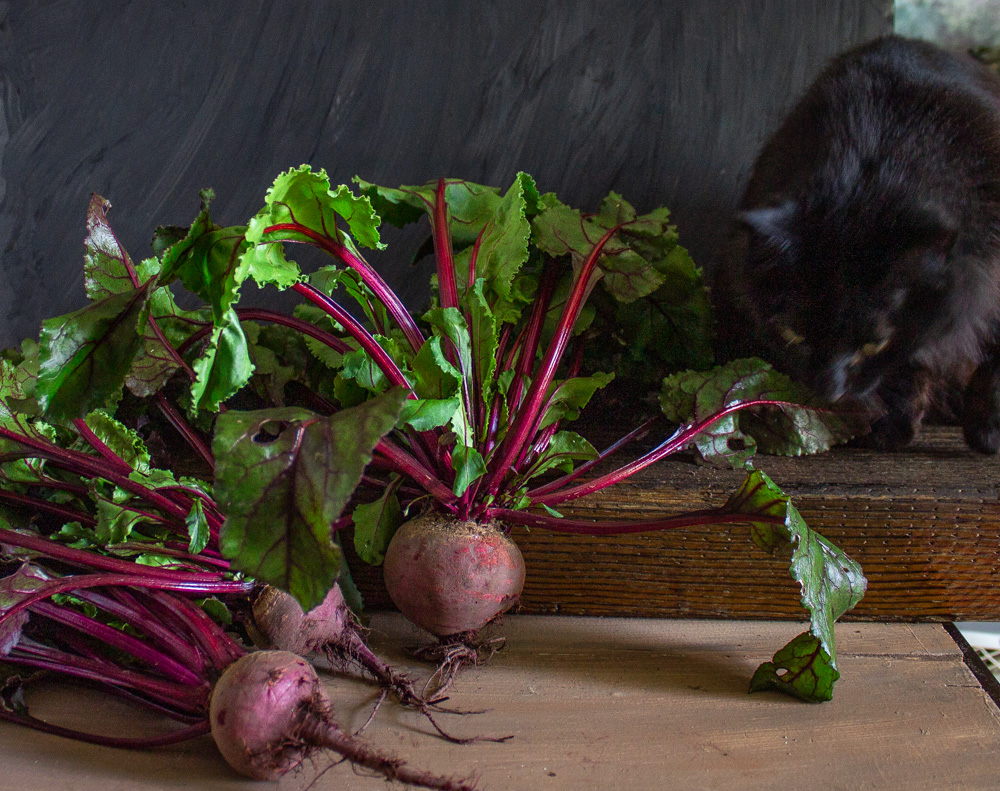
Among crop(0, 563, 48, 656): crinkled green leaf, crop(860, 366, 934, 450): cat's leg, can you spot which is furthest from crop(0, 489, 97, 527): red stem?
crop(860, 366, 934, 450): cat's leg

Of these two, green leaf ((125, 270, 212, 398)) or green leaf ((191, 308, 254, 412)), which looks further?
green leaf ((125, 270, 212, 398))

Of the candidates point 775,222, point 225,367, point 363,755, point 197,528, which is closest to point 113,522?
point 197,528

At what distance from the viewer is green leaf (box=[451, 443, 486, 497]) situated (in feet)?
2.30

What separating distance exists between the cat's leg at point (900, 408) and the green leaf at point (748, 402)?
95mm

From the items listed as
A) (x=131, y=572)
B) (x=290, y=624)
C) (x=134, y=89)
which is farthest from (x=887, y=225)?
(x=134, y=89)

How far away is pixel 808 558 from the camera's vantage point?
67cm

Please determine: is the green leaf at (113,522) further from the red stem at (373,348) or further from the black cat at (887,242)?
the black cat at (887,242)

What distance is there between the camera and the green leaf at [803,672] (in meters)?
0.69

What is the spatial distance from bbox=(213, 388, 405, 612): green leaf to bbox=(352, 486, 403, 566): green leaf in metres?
0.24

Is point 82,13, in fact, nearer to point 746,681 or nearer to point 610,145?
point 610,145

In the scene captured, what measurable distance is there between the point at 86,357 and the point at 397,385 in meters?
0.29

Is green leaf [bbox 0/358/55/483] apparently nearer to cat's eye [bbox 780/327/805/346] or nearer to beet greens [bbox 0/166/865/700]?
beet greens [bbox 0/166/865/700]

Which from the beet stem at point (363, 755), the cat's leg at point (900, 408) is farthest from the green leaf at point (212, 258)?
the cat's leg at point (900, 408)

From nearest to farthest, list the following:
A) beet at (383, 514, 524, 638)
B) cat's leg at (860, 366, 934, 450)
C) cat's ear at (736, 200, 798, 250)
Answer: beet at (383, 514, 524, 638)
cat's ear at (736, 200, 798, 250)
cat's leg at (860, 366, 934, 450)
